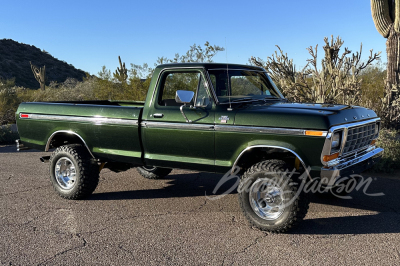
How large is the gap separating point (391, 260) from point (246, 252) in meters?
1.37

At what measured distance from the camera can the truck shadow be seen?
465 centimetres

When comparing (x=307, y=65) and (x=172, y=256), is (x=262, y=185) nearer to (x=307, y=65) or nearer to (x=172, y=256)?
(x=172, y=256)

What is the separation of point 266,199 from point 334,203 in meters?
1.52

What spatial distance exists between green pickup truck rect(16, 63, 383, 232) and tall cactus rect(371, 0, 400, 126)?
5.68 m

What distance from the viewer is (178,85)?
576 centimetres

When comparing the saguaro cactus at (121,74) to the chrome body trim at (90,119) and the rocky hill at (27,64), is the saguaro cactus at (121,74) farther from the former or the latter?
the rocky hill at (27,64)

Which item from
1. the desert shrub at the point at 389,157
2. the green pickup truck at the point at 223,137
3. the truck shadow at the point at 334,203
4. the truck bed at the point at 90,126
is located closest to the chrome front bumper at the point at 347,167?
the green pickup truck at the point at 223,137

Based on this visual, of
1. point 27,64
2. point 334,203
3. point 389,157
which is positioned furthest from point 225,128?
point 27,64

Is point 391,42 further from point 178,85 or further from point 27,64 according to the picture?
point 27,64

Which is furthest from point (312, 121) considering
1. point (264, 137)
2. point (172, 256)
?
point (172, 256)

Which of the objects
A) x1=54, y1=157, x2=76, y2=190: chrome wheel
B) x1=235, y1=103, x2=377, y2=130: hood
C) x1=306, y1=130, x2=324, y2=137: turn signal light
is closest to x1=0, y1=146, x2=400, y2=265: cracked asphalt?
x1=54, y1=157, x2=76, y2=190: chrome wheel

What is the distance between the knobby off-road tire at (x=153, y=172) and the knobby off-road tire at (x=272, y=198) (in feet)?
8.91

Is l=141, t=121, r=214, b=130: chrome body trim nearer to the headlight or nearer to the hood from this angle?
the hood

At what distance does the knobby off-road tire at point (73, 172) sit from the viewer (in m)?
5.91
